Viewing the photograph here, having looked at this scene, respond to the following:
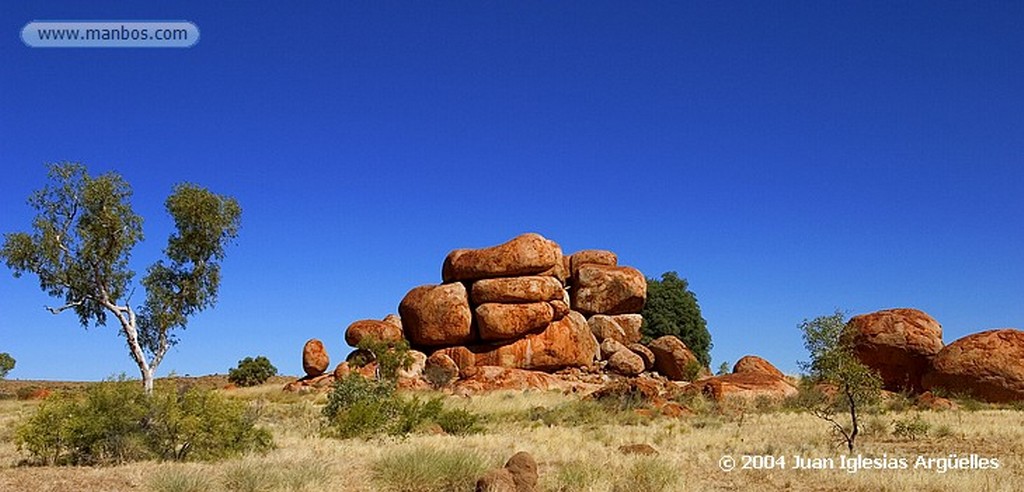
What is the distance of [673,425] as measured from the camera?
943 inches

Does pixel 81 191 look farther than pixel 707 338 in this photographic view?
No

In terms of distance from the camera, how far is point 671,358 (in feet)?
166

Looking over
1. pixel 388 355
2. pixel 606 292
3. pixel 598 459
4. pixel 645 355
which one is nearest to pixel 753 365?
pixel 645 355

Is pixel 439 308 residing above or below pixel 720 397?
above

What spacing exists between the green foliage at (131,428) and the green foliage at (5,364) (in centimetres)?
5890

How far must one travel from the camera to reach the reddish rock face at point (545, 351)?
49.1 metres

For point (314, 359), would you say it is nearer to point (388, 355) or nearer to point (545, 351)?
point (388, 355)

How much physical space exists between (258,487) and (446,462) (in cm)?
301

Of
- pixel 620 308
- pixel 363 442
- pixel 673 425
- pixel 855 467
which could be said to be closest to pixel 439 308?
pixel 620 308

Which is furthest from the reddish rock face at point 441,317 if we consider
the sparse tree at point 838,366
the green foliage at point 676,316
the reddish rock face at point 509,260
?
the sparse tree at point 838,366

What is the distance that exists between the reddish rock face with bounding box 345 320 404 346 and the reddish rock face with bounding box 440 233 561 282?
1353mm

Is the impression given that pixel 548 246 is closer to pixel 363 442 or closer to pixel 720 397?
pixel 720 397

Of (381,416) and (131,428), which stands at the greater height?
(381,416)

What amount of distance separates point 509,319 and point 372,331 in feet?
29.4
